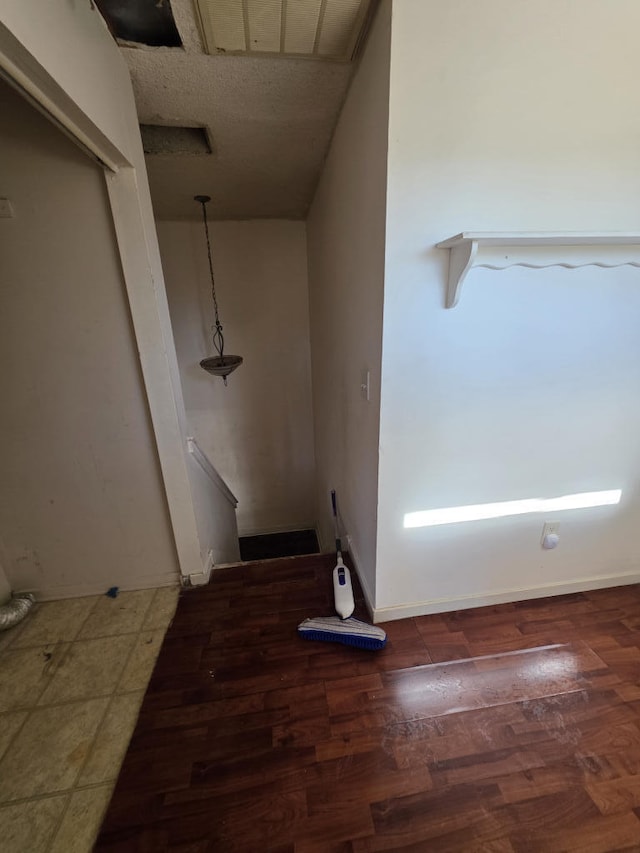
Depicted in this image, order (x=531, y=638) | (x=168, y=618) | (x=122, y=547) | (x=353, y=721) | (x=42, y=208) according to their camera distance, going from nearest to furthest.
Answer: (x=353, y=721), (x=42, y=208), (x=531, y=638), (x=168, y=618), (x=122, y=547)

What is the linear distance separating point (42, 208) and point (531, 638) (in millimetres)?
2770

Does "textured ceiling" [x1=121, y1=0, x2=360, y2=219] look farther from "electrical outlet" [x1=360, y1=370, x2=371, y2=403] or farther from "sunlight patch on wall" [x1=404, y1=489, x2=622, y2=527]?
"sunlight patch on wall" [x1=404, y1=489, x2=622, y2=527]

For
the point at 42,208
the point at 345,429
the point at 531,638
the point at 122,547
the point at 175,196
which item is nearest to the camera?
the point at 42,208

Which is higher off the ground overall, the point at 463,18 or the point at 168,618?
the point at 463,18

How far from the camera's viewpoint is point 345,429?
6.64 feet

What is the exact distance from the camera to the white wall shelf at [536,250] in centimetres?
108

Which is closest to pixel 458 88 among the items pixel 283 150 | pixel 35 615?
pixel 283 150

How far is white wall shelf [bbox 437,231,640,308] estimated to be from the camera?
3.54ft

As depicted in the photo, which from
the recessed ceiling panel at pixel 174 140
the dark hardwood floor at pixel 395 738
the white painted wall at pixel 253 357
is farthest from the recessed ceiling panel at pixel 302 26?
the dark hardwood floor at pixel 395 738

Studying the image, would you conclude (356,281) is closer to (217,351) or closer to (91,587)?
(91,587)

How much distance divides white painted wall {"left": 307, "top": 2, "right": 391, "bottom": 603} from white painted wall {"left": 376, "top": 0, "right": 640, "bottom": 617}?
0.08 m

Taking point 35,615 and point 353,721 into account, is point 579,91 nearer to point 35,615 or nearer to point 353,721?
point 353,721

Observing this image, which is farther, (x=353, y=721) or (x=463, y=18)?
(x=353, y=721)

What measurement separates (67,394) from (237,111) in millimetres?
1498
